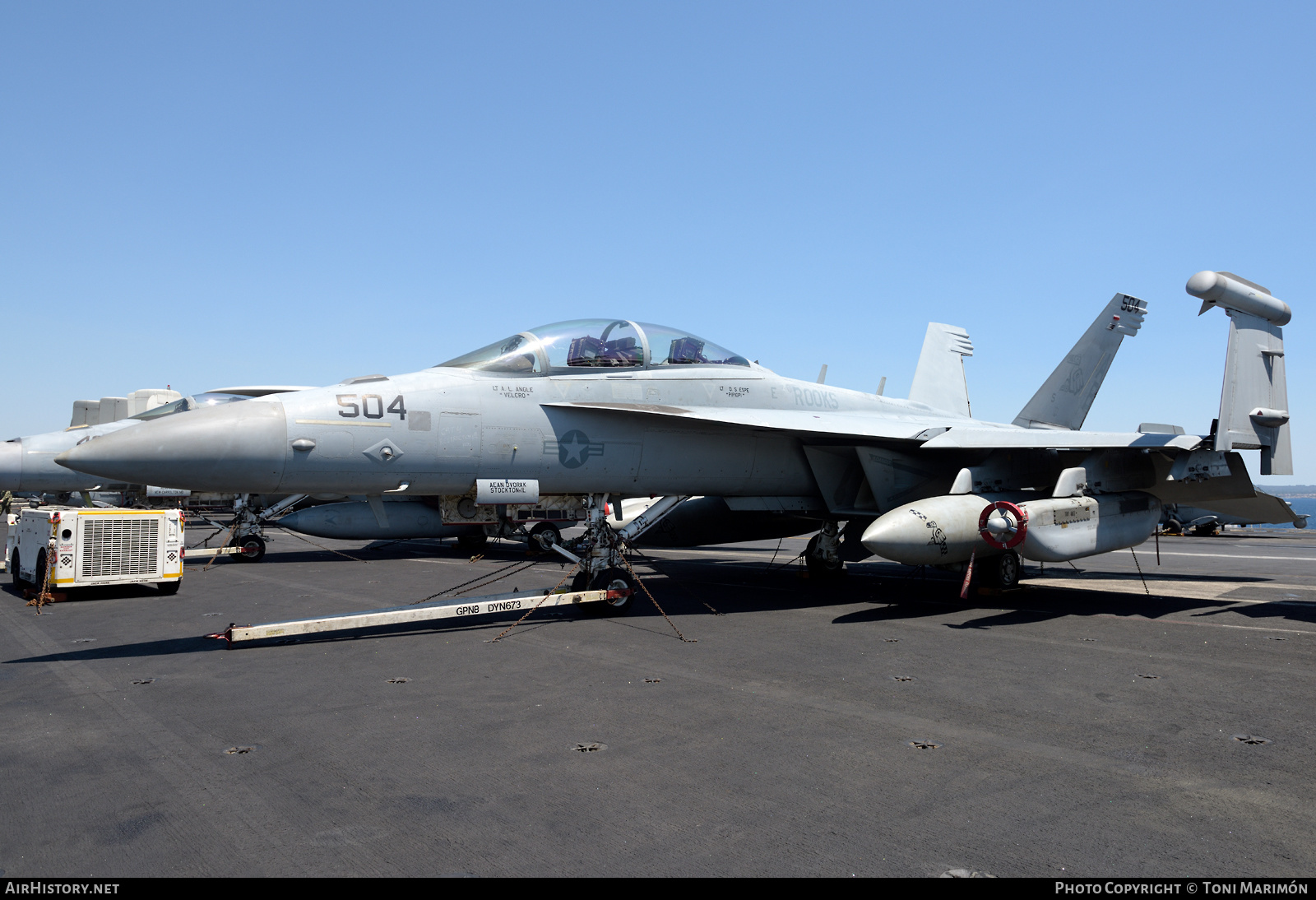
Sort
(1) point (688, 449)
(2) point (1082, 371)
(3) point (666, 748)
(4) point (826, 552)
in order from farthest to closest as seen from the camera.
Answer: (2) point (1082, 371), (4) point (826, 552), (1) point (688, 449), (3) point (666, 748)

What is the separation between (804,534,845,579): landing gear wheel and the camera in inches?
516

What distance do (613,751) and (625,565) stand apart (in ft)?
15.9

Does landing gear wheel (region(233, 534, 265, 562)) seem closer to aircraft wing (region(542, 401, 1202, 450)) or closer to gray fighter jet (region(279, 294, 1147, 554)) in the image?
gray fighter jet (region(279, 294, 1147, 554))

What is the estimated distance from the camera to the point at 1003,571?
11008 mm

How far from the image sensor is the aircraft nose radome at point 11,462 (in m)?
15.9

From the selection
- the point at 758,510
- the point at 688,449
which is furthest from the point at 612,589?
the point at 758,510

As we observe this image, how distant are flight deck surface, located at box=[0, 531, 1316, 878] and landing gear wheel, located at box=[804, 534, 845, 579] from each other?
390 cm

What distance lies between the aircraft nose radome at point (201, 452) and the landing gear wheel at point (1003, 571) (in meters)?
8.85

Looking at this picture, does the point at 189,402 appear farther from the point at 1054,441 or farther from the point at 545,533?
the point at 1054,441

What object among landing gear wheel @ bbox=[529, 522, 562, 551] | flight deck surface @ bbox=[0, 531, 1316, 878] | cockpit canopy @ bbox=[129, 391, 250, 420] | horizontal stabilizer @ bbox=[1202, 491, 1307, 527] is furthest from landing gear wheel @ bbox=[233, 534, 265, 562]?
horizontal stabilizer @ bbox=[1202, 491, 1307, 527]

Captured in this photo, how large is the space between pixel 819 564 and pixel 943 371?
21.6 ft

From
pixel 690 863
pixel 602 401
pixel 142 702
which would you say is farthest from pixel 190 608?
pixel 690 863

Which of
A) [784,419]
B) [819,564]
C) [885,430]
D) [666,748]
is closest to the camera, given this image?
[666,748]

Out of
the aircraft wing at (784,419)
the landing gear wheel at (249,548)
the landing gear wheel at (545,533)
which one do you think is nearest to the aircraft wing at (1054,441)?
the aircraft wing at (784,419)
